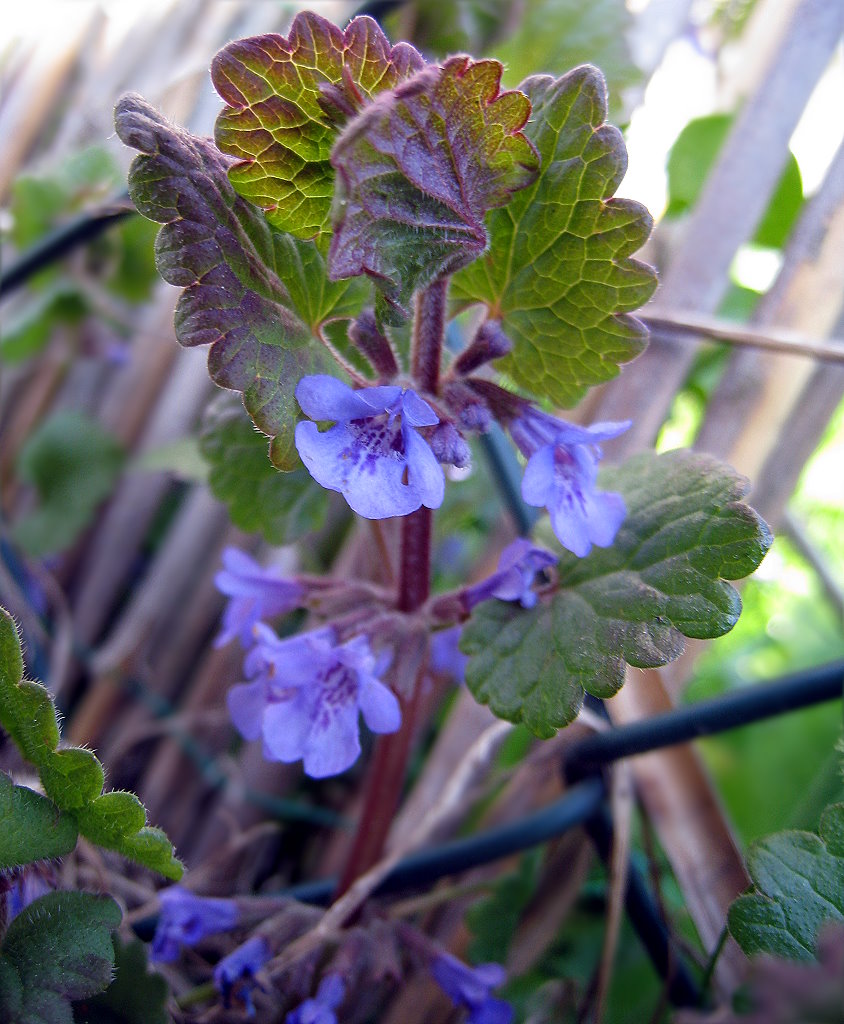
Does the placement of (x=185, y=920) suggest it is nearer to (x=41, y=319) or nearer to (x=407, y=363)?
(x=407, y=363)

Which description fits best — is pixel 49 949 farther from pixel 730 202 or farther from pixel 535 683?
pixel 730 202

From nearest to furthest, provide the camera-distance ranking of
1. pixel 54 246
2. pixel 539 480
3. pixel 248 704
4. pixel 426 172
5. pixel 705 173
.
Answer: pixel 426 172 → pixel 539 480 → pixel 248 704 → pixel 54 246 → pixel 705 173

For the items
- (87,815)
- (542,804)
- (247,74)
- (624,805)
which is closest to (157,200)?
(247,74)

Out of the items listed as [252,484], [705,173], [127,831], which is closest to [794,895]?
[127,831]

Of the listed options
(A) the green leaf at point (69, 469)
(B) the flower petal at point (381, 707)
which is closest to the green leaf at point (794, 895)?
(B) the flower petal at point (381, 707)

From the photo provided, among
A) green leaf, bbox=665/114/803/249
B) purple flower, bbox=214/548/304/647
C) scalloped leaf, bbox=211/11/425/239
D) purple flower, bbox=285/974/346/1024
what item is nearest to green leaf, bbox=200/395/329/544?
purple flower, bbox=214/548/304/647

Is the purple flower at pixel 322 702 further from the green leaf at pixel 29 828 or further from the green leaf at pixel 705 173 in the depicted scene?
the green leaf at pixel 705 173

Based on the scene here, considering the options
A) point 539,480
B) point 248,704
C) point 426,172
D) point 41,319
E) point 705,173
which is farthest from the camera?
point 41,319

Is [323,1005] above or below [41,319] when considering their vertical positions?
below
